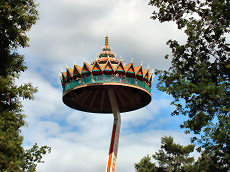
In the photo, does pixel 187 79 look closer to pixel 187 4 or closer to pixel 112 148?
pixel 187 4

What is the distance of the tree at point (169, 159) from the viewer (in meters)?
47.9

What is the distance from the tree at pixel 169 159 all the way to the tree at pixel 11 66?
1269 inches

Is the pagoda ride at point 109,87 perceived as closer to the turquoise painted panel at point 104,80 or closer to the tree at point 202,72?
the turquoise painted panel at point 104,80

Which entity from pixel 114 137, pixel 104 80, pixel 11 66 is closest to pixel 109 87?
pixel 104 80

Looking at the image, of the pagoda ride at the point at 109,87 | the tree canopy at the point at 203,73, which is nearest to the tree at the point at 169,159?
the pagoda ride at the point at 109,87

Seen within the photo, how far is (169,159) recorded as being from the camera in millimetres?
48719

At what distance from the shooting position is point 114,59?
39.6 m

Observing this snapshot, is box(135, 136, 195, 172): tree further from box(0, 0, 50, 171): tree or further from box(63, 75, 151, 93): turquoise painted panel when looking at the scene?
box(0, 0, 50, 171): tree

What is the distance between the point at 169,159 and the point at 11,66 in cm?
3553

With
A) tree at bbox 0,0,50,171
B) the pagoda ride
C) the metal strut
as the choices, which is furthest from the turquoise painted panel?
tree at bbox 0,0,50,171

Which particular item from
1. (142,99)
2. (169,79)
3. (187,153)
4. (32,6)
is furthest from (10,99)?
(187,153)

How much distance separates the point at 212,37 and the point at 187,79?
2.81 meters

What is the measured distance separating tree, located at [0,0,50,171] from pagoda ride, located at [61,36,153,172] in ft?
51.6

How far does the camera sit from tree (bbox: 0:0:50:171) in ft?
58.1
